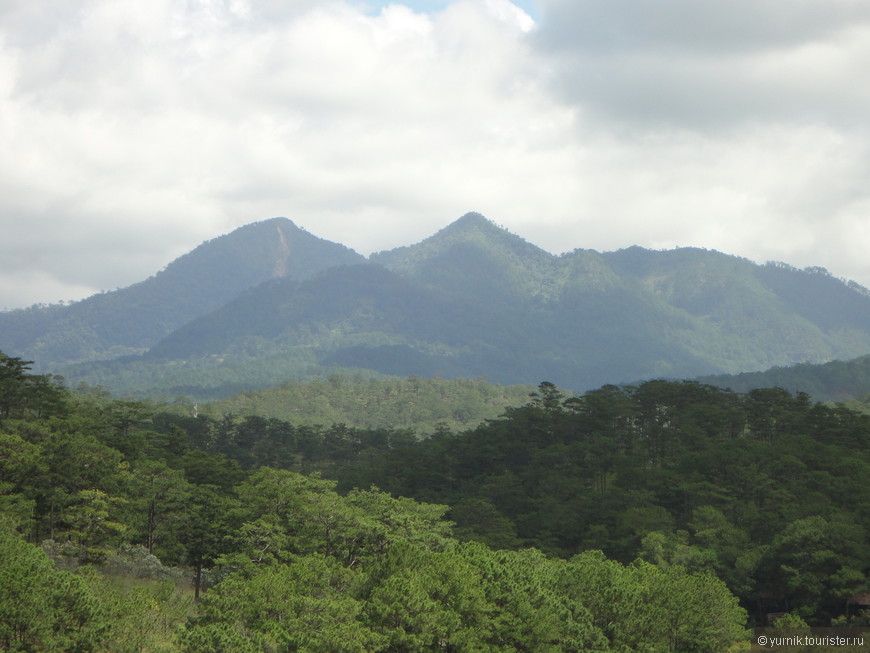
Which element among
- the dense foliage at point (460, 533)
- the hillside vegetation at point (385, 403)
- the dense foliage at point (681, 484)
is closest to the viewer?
the dense foliage at point (460, 533)

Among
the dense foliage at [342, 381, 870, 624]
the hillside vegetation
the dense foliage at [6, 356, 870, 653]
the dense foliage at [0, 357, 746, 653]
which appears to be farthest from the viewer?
the hillside vegetation

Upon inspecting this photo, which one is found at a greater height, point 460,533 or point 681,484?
point 681,484

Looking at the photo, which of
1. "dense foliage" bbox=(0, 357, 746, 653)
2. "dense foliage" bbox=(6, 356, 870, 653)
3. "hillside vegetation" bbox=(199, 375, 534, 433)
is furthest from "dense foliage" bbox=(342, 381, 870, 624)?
"hillside vegetation" bbox=(199, 375, 534, 433)

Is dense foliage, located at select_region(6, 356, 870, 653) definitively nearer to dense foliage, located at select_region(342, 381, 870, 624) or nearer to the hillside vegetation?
dense foliage, located at select_region(342, 381, 870, 624)

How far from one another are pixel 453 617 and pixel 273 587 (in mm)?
5777

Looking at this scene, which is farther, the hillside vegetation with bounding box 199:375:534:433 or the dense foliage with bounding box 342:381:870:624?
the hillside vegetation with bounding box 199:375:534:433

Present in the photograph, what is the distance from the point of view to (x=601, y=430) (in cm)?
7869

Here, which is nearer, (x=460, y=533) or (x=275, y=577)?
(x=275, y=577)

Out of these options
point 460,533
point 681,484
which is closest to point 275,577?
point 460,533

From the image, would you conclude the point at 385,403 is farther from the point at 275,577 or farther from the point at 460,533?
the point at 275,577

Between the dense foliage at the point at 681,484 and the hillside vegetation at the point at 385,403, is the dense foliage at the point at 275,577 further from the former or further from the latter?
the hillside vegetation at the point at 385,403

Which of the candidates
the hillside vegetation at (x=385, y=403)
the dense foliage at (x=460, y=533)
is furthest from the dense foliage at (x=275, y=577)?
the hillside vegetation at (x=385, y=403)

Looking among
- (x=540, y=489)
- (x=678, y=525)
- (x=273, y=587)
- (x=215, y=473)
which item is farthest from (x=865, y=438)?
(x=273, y=587)

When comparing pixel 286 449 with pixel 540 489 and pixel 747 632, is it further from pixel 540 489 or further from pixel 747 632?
pixel 747 632
